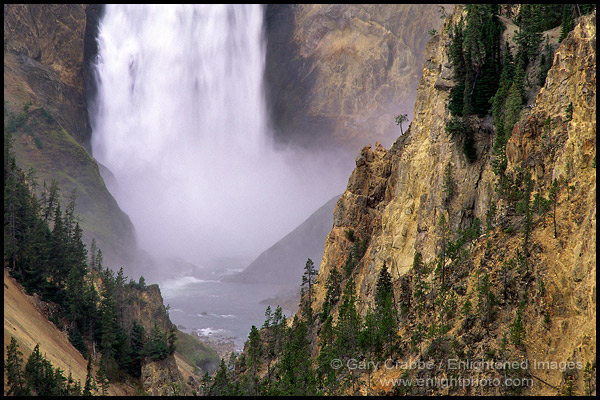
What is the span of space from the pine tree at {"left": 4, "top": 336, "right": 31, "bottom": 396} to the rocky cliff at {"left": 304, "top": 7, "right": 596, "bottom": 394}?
28.9m

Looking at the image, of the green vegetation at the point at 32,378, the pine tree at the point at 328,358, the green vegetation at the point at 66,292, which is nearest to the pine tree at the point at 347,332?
the pine tree at the point at 328,358

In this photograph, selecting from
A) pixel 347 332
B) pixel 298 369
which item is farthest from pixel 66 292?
pixel 347 332

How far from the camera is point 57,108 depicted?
161m

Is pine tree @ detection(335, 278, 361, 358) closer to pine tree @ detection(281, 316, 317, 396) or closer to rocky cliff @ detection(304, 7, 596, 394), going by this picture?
pine tree @ detection(281, 316, 317, 396)

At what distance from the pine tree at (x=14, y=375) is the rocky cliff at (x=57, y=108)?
326 feet

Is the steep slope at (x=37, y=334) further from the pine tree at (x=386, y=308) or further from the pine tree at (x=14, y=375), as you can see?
the pine tree at (x=386, y=308)

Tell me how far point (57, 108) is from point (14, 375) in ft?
470

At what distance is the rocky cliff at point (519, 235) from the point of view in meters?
26.7

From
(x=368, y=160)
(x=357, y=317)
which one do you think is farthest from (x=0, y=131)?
(x=357, y=317)

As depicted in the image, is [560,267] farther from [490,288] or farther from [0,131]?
[0,131]

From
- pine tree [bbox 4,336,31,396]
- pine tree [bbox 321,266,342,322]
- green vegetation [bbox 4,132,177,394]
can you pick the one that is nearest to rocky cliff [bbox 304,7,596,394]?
pine tree [bbox 321,266,342,322]

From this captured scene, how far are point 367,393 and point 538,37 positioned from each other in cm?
3518

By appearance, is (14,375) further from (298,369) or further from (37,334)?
(298,369)

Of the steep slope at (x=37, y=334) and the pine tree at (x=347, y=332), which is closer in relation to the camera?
the pine tree at (x=347, y=332)
